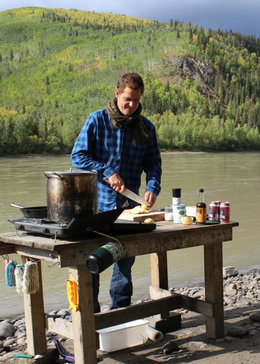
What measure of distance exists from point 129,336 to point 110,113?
5.84ft

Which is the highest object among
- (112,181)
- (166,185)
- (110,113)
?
(110,113)

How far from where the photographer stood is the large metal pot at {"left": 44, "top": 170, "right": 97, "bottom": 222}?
10.9 feet

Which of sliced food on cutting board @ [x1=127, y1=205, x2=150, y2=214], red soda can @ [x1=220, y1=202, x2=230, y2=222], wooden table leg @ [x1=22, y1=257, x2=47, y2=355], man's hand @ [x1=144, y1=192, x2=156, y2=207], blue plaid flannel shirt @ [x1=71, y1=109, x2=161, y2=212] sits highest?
blue plaid flannel shirt @ [x1=71, y1=109, x2=161, y2=212]

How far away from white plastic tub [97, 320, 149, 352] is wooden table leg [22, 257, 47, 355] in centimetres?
50

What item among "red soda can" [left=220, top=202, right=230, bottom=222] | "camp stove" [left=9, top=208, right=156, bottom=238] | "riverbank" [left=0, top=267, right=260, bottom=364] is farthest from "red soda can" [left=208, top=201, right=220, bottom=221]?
"riverbank" [left=0, top=267, right=260, bottom=364]

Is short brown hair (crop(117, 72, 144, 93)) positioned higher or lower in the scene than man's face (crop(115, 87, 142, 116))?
higher

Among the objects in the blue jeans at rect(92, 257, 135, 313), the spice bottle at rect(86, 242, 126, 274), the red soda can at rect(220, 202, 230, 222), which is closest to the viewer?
the spice bottle at rect(86, 242, 126, 274)

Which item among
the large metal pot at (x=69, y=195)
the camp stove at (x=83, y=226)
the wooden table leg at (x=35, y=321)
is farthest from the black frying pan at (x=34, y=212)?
the wooden table leg at (x=35, y=321)

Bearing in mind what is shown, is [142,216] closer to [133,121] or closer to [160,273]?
[133,121]

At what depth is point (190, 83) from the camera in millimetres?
180125

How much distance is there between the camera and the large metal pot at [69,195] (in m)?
3.33

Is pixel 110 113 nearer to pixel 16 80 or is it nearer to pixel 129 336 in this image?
pixel 129 336

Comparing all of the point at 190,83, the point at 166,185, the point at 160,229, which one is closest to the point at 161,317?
Answer: the point at 160,229

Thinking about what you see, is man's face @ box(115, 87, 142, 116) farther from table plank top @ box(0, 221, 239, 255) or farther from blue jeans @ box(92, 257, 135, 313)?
blue jeans @ box(92, 257, 135, 313)
